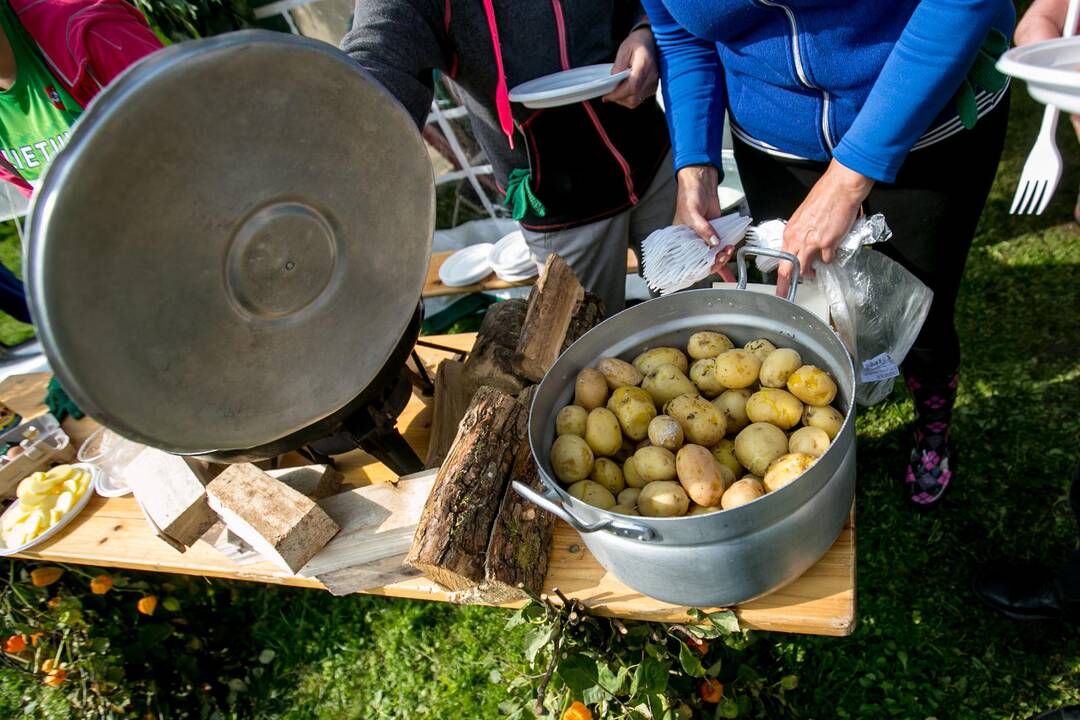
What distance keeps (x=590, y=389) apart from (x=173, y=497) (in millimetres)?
1192

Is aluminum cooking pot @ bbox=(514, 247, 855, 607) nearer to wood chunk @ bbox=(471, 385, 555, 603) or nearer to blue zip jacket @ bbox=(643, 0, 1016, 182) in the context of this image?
wood chunk @ bbox=(471, 385, 555, 603)

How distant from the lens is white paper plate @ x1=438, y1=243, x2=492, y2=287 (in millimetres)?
3564

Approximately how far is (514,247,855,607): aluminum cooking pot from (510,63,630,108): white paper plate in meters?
0.55

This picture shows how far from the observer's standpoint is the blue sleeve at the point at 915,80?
120 centimetres

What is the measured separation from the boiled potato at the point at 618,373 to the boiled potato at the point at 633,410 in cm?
3

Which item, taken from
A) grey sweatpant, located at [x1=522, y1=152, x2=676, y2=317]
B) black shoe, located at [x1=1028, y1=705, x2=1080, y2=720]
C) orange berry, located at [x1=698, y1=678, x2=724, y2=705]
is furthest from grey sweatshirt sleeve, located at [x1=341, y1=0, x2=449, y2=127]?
black shoe, located at [x1=1028, y1=705, x2=1080, y2=720]

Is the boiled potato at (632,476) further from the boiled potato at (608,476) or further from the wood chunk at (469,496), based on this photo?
the wood chunk at (469,496)

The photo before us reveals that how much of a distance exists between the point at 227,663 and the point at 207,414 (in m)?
2.11

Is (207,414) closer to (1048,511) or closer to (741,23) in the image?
(741,23)

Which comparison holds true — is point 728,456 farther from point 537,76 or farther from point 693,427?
point 537,76

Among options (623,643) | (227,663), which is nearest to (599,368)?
(623,643)

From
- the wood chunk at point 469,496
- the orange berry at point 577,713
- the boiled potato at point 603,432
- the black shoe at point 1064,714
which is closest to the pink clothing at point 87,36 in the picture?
the wood chunk at point 469,496

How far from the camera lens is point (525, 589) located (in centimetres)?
144

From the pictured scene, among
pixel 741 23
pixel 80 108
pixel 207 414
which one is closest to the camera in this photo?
pixel 207 414
